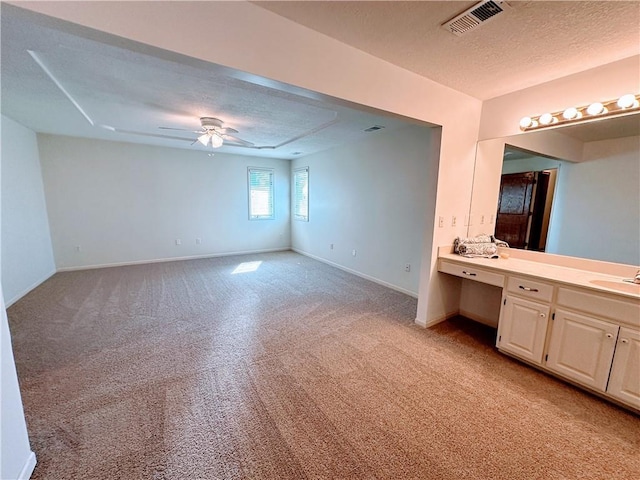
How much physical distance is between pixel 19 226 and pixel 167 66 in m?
3.76

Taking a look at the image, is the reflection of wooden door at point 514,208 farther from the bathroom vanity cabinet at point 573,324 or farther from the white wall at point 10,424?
the white wall at point 10,424

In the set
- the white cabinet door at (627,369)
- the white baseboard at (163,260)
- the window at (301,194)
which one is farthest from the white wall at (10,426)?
the window at (301,194)

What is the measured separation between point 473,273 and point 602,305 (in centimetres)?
92

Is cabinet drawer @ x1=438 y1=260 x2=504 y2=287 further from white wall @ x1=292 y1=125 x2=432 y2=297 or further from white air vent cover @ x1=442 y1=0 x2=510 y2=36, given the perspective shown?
white air vent cover @ x1=442 y1=0 x2=510 y2=36

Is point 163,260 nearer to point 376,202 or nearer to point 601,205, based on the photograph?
point 376,202

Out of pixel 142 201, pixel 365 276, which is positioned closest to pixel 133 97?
pixel 142 201

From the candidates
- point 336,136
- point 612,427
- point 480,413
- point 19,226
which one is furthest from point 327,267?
point 19,226

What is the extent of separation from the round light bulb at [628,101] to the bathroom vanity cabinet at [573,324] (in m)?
1.35

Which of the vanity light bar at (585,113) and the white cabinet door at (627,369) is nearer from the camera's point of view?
the white cabinet door at (627,369)

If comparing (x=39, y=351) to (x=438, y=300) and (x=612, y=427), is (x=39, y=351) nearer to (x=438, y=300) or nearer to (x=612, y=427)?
(x=438, y=300)

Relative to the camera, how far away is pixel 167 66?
2164 mm

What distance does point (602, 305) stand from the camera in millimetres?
1864

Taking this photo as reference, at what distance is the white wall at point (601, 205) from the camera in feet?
6.91

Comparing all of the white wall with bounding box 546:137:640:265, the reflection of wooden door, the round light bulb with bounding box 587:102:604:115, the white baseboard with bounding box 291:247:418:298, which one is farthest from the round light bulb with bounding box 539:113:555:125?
the white baseboard with bounding box 291:247:418:298
